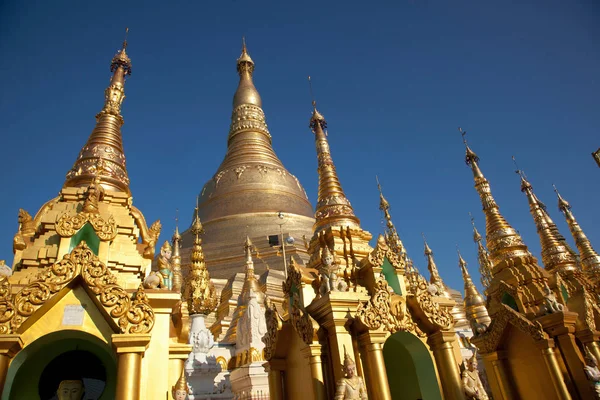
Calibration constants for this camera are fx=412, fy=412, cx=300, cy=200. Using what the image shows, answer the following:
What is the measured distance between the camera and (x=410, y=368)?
8188mm

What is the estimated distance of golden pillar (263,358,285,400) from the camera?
7750mm

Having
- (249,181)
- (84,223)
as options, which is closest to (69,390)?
(84,223)

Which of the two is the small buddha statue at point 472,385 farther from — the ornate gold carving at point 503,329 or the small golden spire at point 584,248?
the small golden spire at point 584,248

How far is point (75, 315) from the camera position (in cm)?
487

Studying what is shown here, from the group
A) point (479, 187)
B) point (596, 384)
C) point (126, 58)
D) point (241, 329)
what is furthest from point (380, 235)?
point (126, 58)

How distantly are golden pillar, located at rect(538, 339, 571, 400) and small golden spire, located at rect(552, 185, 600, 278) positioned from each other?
1071 centimetres

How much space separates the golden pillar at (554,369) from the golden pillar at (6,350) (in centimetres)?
904

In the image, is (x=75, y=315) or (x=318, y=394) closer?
(x=75, y=315)

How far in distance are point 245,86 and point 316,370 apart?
3585 centimetres

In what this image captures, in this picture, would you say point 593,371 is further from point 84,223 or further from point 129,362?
point 84,223

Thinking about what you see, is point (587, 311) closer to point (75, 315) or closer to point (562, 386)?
point (562, 386)

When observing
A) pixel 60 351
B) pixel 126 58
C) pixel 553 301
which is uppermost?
pixel 126 58

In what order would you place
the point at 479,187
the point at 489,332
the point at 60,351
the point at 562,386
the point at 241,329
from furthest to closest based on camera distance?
1. the point at 479,187
2. the point at 241,329
3. the point at 489,332
4. the point at 562,386
5. the point at 60,351

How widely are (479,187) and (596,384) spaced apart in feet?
28.2
